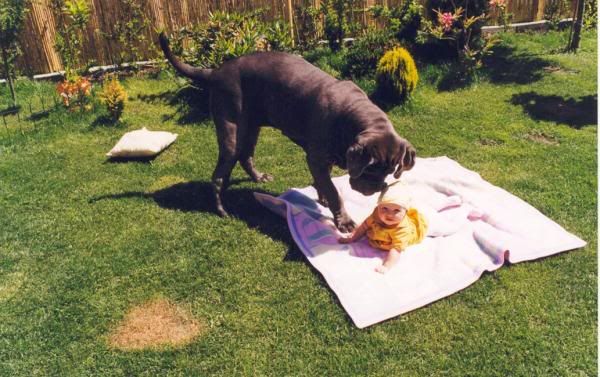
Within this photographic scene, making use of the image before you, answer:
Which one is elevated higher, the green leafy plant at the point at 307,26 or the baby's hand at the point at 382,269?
the green leafy plant at the point at 307,26

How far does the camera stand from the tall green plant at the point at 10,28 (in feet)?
27.8

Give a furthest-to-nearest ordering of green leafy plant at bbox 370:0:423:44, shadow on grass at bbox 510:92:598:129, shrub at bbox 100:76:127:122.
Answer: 1. green leafy plant at bbox 370:0:423:44
2. shrub at bbox 100:76:127:122
3. shadow on grass at bbox 510:92:598:129

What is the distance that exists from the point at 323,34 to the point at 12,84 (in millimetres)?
6258

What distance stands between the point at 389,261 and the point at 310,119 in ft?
5.27

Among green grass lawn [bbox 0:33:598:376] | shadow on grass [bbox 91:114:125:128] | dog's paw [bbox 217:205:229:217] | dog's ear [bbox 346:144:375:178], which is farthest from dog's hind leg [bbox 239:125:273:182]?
shadow on grass [bbox 91:114:125:128]

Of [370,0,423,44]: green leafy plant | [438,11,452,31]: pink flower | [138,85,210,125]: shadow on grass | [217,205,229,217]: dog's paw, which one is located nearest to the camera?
[217,205,229,217]: dog's paw

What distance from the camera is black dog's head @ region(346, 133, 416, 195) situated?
172 inches

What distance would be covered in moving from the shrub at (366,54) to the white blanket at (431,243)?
3854 mm

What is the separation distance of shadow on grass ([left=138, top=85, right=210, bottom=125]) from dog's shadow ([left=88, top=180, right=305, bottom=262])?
89.2 inches

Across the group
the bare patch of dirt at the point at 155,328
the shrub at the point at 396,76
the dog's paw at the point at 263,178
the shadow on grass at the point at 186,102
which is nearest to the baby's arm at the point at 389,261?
the bare patch of dirt at the point at 155,328

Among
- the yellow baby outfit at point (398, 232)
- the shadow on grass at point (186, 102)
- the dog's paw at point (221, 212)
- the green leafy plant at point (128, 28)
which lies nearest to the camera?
the yellow baby outfit at point (398, 232)

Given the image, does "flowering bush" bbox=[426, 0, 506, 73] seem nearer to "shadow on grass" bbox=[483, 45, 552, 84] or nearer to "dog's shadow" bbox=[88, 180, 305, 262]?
"shadow on grass" bbox=[483, 45, 552, 84]

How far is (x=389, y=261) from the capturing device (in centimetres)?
482

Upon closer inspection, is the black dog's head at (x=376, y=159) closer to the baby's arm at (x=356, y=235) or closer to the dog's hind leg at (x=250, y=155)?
the baby's arm at (x=356, y=235)
